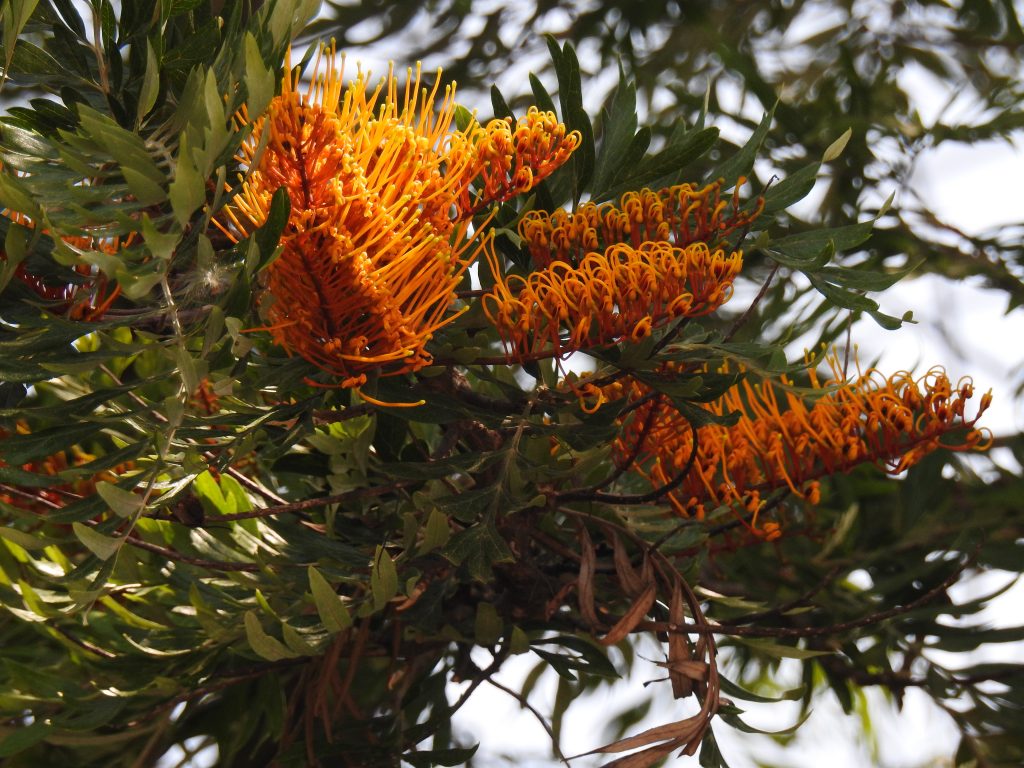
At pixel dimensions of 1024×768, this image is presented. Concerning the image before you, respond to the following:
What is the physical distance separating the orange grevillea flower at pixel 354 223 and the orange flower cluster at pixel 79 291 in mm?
A: 67

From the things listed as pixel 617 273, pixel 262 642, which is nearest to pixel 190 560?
pixel 262 642

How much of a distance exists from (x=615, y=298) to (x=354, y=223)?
13cm

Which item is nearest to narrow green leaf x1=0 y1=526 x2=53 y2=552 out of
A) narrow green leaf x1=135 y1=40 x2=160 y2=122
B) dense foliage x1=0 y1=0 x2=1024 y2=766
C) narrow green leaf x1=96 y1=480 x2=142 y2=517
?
dense foliage x1=0 y1=0 x2=1024 y2=766

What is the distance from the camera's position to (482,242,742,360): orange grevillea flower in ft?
1.72

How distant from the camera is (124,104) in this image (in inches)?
22.1

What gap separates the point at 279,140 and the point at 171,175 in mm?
59

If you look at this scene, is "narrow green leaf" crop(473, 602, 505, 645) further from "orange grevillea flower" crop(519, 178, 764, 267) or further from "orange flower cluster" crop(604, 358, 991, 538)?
"orange grevillea flower" crop(519, 178, 764, 267)

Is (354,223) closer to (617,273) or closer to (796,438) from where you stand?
(617,273)

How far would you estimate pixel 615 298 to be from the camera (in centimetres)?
53

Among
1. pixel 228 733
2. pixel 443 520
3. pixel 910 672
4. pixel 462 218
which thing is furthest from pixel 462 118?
pixel 910 672

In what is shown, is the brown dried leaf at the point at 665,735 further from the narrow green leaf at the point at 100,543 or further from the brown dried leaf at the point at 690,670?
the narrow green leaf at the point at 100,543

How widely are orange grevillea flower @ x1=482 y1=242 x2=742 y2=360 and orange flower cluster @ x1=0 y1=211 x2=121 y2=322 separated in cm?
18

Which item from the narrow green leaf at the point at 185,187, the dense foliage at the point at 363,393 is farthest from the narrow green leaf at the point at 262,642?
the narrow green leaf at the point at 185,187

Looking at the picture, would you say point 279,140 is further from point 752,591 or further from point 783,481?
point 752,591
